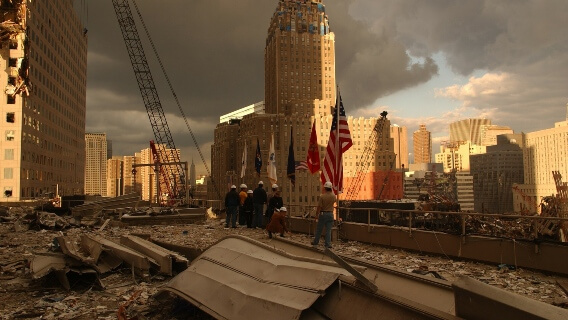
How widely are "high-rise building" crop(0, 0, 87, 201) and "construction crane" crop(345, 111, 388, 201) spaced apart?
7787 cm

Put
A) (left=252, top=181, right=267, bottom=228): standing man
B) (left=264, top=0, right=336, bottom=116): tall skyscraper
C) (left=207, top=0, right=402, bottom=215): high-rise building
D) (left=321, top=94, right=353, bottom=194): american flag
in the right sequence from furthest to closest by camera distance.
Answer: (left=264, top=0, right=336, bottom=116): tall skyscraper → (left=207, top=0, right=402, bottom=215): high-rise building → (left=252, top=181, right=267, bottom=228): standing man → (left=321, top=94, right=353, bottom=194): american flag

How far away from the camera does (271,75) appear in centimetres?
19000

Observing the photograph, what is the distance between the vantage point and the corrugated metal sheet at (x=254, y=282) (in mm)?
5379

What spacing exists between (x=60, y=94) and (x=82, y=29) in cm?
2983

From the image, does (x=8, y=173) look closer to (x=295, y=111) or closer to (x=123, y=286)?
(x=123, y=286)

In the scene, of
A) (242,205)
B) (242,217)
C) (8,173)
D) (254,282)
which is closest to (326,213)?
(254,282)

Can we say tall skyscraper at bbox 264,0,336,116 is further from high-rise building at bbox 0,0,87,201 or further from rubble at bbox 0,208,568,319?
rubble at bbox 0,208,568,319

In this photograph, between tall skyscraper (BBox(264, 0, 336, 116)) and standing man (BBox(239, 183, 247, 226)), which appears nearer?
standing man (BBox(239, 183, 247, 226))

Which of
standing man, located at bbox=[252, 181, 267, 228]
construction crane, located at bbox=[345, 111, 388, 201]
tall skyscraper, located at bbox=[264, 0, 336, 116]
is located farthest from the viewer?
tall skyscraper, located at bbox=[264, 0, 336, 116]

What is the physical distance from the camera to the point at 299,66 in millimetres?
182875

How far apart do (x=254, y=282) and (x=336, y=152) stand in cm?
1105

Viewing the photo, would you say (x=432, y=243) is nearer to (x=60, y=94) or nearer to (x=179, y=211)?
(x=179, y=211)

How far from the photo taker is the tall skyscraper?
586ft

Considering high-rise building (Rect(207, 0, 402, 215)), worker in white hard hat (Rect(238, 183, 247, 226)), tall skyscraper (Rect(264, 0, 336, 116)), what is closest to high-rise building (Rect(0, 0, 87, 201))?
worker in white hard hat (Rect(238, 183, 247, 226))
